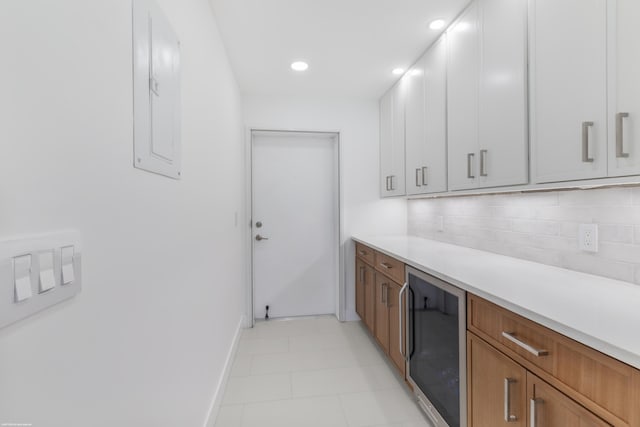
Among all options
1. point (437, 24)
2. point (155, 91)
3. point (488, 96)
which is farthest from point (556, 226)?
point (155, 91)

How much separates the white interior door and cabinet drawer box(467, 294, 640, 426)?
2262 mm

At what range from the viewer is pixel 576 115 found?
1162 millimetres

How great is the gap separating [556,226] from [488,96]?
0.76 metres

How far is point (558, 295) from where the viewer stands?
1113 mm

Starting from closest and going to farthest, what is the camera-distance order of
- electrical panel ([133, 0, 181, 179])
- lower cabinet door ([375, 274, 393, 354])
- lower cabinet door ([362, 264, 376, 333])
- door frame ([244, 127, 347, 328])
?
electrical panel ([133, 0, 181, 179]) → lower cabinet door ([375, 274, 393, 354]) → lower cabinet door ([362, 264, 376, 333]) → door frame ([244, 127, 347, 328])

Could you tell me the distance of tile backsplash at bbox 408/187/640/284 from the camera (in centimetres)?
127

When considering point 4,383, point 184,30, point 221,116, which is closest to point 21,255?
point 4,383

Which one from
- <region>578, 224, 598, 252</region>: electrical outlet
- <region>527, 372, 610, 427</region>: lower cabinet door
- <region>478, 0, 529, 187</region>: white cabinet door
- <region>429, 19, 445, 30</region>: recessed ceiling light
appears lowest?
<region>527, 372, 610, 427</region>: lower cabinet door

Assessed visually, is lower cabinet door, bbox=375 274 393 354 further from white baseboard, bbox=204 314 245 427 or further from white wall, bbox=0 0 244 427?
white wall, bbox=0 0 244 427

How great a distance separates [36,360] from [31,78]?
0.45 meters

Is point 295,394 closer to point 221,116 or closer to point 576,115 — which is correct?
point 221,116

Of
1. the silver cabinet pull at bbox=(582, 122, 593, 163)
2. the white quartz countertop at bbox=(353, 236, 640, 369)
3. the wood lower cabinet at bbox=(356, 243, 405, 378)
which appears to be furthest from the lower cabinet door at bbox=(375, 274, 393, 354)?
the silver cabinet pull at bbox=(582, 122, 593, 163)

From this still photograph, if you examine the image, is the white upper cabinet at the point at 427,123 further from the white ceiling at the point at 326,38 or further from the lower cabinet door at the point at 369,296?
the lower cabinet door at the point at 369,296

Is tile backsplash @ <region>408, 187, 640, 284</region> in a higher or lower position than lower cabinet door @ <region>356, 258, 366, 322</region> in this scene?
higher
